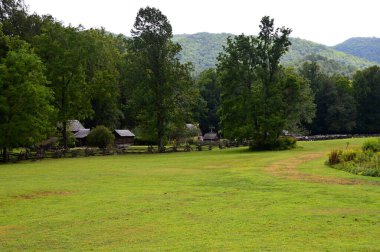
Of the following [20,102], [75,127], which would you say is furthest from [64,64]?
[75,127]

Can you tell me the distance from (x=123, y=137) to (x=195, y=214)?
65.5 m

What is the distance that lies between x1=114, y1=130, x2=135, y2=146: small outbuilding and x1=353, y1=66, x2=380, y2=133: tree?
6073 cm

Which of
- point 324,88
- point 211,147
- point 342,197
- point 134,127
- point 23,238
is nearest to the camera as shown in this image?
point 23,238

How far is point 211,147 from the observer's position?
68500 millimetres

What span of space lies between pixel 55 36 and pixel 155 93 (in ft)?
51.7

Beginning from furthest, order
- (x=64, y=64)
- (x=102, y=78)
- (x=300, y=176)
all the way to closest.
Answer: (x=102, y=78), (x=64, y=64), (x=300, y=176)

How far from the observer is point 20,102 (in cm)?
4803

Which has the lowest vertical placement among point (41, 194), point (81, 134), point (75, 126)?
point (41, 194)

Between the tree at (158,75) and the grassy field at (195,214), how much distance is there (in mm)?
36250

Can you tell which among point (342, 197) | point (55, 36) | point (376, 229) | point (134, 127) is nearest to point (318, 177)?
point (342, 197)

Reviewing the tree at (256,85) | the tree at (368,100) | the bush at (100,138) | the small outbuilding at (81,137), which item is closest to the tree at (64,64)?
the bush at (100,138)

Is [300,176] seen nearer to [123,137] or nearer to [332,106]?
[123,137]

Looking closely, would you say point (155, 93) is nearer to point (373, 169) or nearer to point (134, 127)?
point (134, 127)

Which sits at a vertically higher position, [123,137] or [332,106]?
[332,106]
